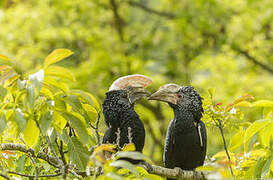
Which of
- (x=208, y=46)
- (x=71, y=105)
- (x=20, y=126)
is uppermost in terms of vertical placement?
(x=208, y=46)

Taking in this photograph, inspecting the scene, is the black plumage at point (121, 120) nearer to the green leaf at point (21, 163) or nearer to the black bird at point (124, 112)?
the black bird at point (124, 112)

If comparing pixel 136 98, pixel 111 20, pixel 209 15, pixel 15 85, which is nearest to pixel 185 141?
pixel 136 98

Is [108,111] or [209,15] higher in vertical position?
[209,15]

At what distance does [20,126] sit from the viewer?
126 centimetres

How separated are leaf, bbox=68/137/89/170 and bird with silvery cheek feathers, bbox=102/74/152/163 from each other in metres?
0.31

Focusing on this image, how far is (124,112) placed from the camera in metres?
1.90

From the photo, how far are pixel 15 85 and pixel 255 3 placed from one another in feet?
23.4

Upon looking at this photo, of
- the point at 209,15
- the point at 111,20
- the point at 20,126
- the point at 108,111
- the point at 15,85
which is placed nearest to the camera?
the point at 20,126

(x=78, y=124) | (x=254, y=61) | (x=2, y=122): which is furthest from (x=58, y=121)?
(x=254, y=61)

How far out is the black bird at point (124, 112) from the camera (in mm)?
1884

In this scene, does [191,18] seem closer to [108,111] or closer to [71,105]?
[108,111]

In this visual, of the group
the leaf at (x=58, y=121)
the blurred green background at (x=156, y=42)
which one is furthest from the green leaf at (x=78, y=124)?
the blurred green background at (x=156, y=42)

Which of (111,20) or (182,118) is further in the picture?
(111,20)

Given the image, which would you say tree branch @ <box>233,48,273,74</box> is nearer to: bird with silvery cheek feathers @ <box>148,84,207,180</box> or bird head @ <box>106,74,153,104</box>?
bird with silvery cheek feathers @ <box>148,84,207,180</box>
